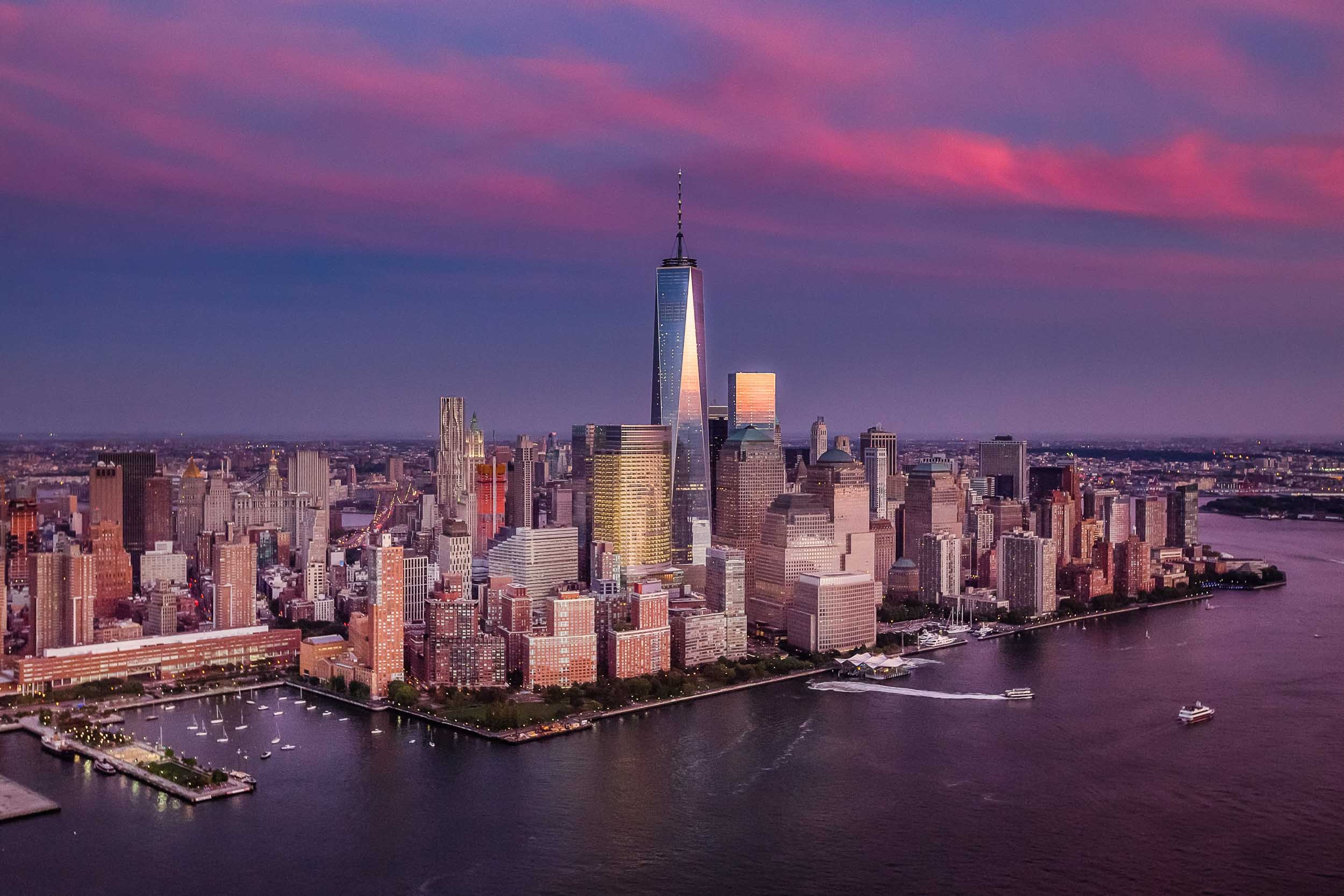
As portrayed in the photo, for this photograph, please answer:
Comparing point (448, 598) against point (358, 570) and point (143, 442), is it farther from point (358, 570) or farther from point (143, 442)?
point (358, 570)

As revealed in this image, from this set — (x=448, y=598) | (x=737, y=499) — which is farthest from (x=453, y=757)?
(x=737, y=499)

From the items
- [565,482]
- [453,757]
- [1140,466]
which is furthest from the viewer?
[1140,466]

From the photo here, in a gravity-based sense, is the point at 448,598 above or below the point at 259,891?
above

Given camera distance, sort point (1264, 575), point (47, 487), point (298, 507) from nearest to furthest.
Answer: point (47, 487)
point (1264, 575)
point (298, 507)

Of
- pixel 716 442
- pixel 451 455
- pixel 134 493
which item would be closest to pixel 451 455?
pixel 451 455

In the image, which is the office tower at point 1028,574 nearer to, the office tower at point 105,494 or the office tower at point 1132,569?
the office tower at point 1132,569

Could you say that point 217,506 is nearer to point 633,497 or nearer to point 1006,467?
point 633,497

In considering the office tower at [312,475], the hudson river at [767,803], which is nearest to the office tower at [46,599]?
the hudson river at [767,803]
